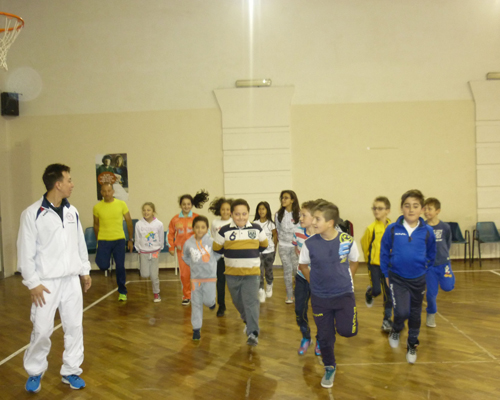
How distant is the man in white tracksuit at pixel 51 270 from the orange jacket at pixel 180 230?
7.77 ft

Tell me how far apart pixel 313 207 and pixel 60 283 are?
1.88m

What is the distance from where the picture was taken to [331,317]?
10.4ft

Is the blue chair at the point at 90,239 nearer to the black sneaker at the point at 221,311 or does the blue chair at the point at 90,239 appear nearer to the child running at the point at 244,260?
the black sneaker at the point at 221,311

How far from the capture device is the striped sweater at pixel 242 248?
4000 mm

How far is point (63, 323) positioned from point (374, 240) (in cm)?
292

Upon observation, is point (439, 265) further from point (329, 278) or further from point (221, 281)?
point (221, 281)

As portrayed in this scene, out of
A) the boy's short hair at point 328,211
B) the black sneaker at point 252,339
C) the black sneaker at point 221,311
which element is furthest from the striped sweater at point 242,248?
the black sneaker at point 221,311

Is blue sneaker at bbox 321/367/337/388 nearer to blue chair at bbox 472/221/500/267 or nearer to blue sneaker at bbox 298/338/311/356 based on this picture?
blue sneaker at bbox 298/338/311/356

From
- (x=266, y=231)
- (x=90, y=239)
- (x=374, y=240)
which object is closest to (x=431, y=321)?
(x=374, y=240)

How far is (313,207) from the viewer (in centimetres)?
322

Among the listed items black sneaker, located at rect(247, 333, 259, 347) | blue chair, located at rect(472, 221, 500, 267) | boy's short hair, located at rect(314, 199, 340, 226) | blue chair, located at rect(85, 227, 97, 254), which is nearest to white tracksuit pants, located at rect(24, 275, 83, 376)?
black sneaker, located at rect(247, 333, 259, 347)

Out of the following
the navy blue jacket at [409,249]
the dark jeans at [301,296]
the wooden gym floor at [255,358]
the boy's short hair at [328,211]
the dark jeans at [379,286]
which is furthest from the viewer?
the dark jeans at [379,286]

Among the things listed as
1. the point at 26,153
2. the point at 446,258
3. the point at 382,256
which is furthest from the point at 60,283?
the point at 26,153

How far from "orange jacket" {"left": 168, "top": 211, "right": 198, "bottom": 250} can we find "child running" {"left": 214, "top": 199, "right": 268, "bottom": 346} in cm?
169
